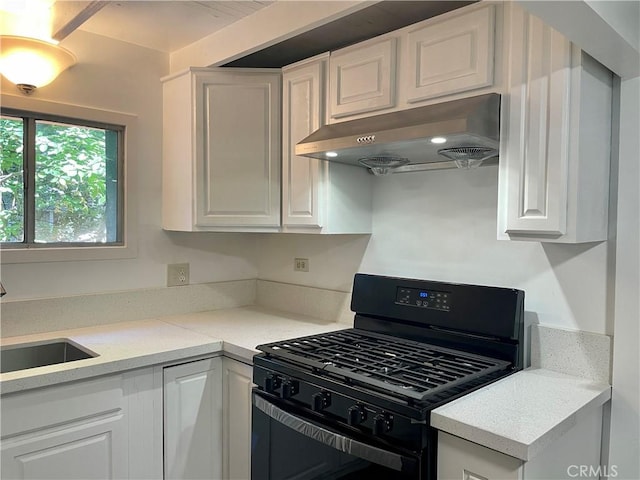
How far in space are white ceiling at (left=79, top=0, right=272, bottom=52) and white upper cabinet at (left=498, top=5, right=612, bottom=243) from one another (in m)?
1.09

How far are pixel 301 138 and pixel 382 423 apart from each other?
1.26 meters

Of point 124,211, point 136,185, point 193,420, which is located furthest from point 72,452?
point 136,185

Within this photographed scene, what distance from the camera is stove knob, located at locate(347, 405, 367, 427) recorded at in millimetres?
1391

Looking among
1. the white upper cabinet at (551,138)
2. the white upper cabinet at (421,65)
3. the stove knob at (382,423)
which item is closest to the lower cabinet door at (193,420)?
the stove knob at (382,423)

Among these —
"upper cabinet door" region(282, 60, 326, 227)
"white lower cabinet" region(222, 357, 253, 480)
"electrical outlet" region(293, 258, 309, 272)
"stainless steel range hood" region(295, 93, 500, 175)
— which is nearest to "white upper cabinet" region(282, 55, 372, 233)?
"upper cabinet door" region(282, 60, 326, 227)

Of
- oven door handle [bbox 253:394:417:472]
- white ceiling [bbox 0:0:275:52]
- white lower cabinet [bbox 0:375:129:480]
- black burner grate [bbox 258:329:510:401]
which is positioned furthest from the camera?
white ceiling [bbox 0:0:275:52]

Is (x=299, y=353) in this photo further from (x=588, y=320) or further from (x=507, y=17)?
(x=507, y=17)

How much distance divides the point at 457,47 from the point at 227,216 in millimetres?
1261

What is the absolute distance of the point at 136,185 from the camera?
242 cm

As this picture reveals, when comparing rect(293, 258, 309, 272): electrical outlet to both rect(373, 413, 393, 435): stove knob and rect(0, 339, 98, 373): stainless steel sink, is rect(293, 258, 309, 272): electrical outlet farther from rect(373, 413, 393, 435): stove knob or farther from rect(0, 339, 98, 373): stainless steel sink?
rect(373, 413, 393, 435): stove knob

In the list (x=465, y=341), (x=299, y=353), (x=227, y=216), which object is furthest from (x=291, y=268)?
(x=465, y=341)

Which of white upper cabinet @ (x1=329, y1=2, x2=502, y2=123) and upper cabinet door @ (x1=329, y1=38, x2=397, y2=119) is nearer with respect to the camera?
white upper cabinet @ (x1=329, y1=2, x2=502, y2=123)

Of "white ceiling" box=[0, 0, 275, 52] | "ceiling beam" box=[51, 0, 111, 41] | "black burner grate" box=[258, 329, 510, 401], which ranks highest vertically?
"white ceiling" box=[0, 0, 275, 52]

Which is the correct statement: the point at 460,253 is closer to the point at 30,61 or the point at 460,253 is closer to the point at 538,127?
the point at 538,127
